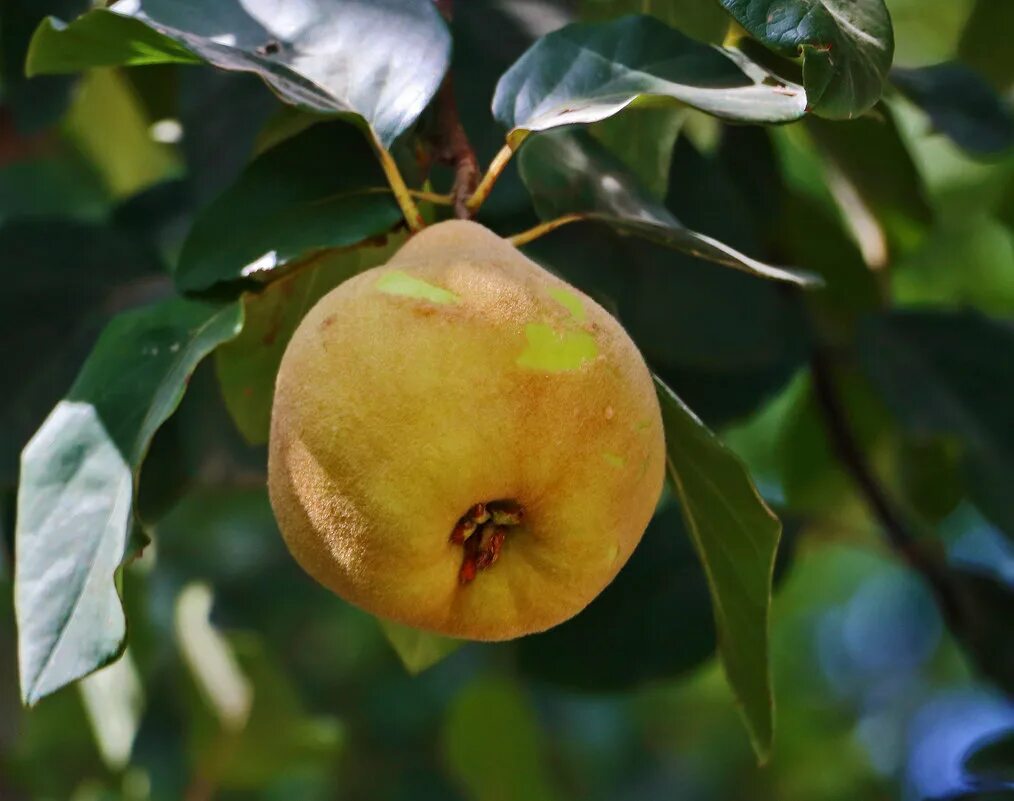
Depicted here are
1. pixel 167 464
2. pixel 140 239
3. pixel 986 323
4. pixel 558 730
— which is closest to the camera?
pixel 167 464

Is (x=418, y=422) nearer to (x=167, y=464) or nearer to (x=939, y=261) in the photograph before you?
(x=167, y=464)

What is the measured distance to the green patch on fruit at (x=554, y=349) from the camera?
24.4 inches

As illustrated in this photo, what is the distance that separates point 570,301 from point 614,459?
9 centimetres

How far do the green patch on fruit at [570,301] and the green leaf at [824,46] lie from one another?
16 cm

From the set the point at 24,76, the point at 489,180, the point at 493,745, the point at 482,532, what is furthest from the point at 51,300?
the point at 493,745

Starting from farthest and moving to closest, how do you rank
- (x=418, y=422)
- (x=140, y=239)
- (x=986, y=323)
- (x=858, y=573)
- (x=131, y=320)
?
(x=858, y=573) → (x=986, y=323) → (x=140, y=239) → (x=131, y=320) → (x=418, y=422)

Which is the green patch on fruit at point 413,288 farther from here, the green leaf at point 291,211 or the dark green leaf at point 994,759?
the dark green leaf at point 994,759

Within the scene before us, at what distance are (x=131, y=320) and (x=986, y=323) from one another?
102 cm

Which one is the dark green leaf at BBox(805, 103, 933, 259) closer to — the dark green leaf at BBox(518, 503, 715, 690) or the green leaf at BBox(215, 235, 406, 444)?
the dark green leaf at BBox(518, 503, 715, 690)

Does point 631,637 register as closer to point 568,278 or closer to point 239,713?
point 568,278

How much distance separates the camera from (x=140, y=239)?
51.6 inches

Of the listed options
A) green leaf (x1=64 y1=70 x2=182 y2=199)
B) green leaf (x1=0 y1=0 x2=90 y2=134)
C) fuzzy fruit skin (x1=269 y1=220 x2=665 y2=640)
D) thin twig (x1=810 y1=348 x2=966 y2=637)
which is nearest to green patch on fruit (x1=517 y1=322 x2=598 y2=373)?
fuzzy fruit skin (x1=269 y1=220 x2=665 y2=640)

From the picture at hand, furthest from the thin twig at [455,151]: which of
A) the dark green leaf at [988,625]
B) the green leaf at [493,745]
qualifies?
the green leaf at [493,745]

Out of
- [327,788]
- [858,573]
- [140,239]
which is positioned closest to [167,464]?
[140,239]
